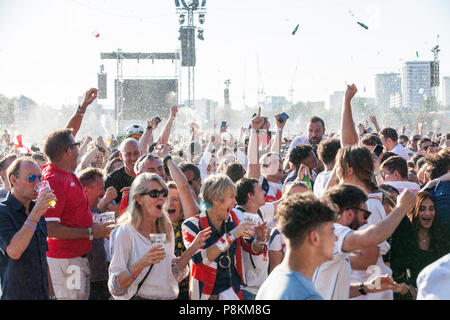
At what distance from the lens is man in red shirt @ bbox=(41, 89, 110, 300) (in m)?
4.48

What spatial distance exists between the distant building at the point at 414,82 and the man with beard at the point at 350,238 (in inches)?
3260

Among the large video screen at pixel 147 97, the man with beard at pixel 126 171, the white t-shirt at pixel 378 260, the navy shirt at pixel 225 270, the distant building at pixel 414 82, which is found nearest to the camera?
the white t-shirt at pixel 378 260

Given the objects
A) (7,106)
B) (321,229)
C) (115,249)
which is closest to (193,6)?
(115,249)

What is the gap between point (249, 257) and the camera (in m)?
4.58

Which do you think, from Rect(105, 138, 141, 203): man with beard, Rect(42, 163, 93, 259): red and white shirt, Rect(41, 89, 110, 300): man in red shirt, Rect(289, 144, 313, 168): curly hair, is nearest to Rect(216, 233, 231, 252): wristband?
Rect(41, 89, 110, 300): man in red shirt

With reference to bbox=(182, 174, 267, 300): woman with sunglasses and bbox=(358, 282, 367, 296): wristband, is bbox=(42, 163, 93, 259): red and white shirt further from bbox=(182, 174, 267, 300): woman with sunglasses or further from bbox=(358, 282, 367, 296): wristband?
bbox=(358, 282, 367, 296): wristband

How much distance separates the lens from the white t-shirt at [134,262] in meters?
3.75

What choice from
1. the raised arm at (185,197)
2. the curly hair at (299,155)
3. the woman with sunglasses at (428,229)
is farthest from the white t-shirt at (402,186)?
the raised arm at (185,197)

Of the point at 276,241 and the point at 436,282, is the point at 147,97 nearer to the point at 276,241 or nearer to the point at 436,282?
the point at 276,241

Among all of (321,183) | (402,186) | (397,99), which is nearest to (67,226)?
(321,183)

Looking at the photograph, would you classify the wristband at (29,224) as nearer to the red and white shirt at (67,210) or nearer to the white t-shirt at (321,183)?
the red and white shirt at (67,210)

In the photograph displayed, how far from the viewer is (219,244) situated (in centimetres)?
402

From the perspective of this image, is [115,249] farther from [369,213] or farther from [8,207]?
[369,213]
